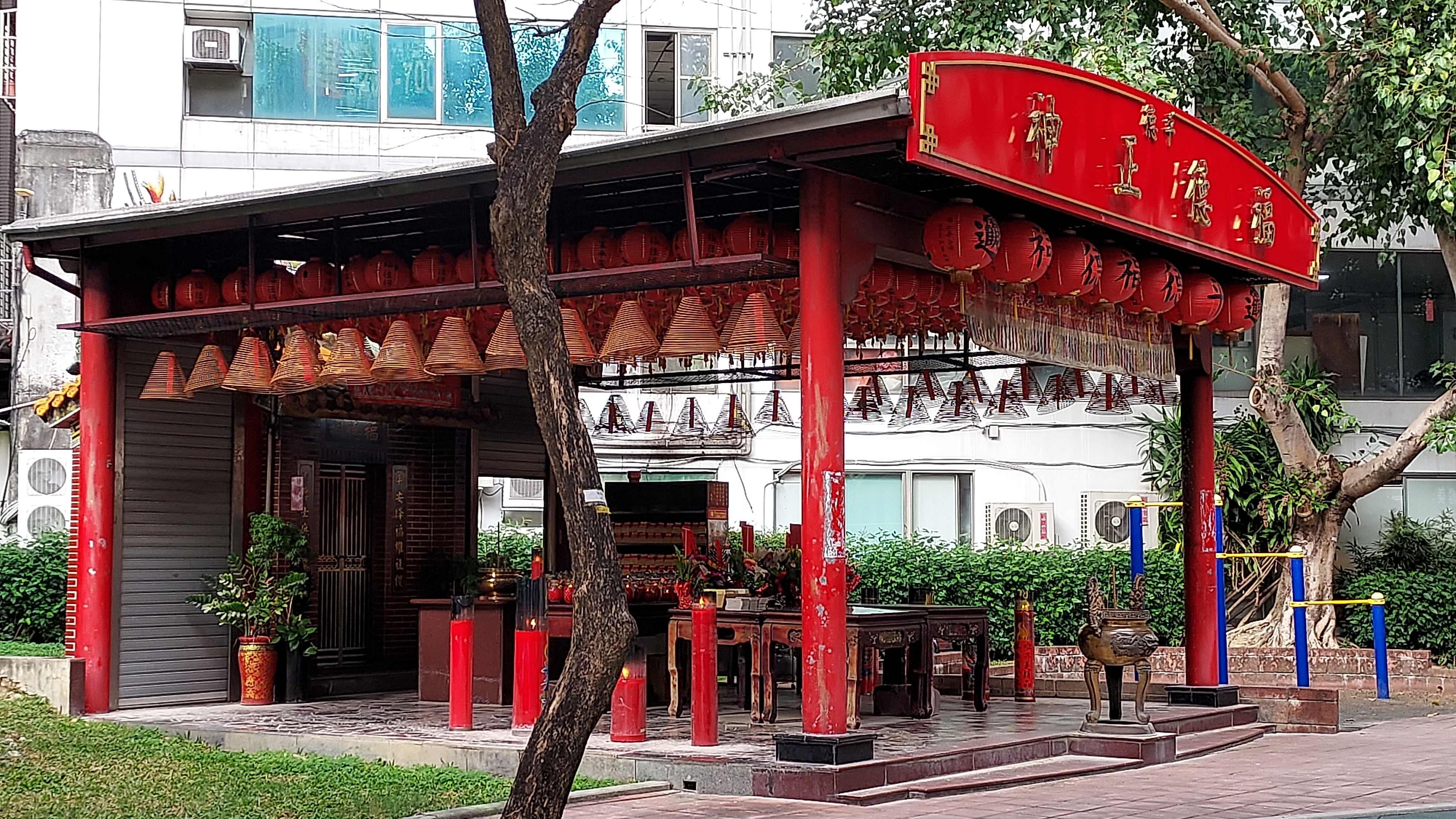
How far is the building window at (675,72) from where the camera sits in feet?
78.8

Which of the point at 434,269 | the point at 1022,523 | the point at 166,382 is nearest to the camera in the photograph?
the point at 434,269

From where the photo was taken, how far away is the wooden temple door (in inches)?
628

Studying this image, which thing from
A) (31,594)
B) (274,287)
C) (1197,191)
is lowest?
(31,594)

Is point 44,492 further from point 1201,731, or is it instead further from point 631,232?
point 1201,731

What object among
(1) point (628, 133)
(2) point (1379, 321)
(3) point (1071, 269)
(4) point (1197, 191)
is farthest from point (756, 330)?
(2) point (1379, 321)

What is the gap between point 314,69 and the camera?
23.4m

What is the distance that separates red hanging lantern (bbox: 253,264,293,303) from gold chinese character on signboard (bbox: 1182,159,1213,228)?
6628 mm

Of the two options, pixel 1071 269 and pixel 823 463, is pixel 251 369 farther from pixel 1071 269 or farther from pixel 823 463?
pixel 1071 269

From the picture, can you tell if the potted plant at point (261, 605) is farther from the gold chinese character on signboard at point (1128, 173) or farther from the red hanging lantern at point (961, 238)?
the gold chinese character on signboard at point (1128, 173)

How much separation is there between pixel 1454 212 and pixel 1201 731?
7.57 m

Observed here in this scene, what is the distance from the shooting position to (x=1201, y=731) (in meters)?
13.5

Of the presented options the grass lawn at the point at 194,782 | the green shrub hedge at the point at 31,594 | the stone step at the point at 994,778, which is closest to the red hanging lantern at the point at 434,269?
Answer: the grass lawn at the point at 194,782

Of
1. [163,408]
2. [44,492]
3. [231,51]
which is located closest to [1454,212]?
[163,408]

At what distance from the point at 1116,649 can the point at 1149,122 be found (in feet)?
11.7
